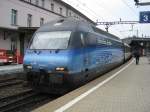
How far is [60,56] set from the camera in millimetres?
13266

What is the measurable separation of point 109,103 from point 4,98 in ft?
16.8

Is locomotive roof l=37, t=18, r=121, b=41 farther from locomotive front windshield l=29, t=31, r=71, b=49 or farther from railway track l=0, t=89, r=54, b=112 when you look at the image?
railway track l=0, t=89, r=54, b=112

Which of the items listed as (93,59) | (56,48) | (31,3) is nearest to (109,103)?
(56,48)

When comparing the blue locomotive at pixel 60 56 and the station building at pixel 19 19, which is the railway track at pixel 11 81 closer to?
the blue locomotive at pixel 60 56

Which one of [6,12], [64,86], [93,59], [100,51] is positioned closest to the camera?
[64,86]

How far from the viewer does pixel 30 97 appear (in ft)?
47.0

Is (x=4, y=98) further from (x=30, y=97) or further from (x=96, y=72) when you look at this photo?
(x=96, y=72)

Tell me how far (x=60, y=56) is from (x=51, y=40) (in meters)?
1.25

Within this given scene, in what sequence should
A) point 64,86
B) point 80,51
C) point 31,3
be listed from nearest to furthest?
1. point 64,86
2. point 80,51
3. point 31,3

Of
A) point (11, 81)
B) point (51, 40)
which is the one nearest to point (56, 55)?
point (51, 40)

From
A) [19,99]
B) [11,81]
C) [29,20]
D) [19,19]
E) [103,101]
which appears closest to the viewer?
[103,101]

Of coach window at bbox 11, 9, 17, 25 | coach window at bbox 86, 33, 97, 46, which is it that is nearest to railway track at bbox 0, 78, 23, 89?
coach window at bbox 86, 33, 97, 46

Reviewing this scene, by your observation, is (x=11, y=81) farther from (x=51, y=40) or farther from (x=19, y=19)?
(x=19, y=19)

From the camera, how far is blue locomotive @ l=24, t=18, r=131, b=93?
42.9 feet
